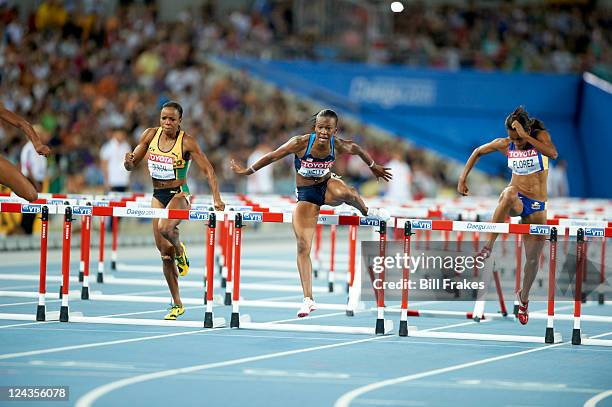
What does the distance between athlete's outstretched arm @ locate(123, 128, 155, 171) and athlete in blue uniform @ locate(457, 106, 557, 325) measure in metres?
3.42

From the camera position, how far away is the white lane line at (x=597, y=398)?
8.09m

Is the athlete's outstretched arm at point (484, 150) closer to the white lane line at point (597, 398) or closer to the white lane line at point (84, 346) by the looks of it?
the white lane line at point (84, 346)

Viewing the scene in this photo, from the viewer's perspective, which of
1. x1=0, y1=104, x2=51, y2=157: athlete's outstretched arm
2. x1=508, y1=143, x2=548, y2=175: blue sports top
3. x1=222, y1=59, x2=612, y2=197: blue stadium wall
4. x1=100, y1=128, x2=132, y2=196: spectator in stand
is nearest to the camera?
x1=0, y1=104, x2=51, y2=157: athlete's outstretched arm

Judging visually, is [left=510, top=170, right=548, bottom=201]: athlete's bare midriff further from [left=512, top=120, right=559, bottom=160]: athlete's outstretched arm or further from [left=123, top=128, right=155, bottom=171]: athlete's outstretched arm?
[left=123, top=128, right=155, bottom=171]: athlete's outstretched arm

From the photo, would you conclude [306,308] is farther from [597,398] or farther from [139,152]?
[597,398]

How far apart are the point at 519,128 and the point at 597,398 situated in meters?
4.31

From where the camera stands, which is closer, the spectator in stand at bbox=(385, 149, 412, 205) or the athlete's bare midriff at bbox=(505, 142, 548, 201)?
the athlete's bare midriff at bbox=(505, 142, 548, 201)

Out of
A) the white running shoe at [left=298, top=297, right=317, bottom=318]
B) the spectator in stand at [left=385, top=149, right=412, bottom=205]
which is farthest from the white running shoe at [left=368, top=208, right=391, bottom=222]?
the spectator in stand at [left=385, top=149, right=412, bottom=205]

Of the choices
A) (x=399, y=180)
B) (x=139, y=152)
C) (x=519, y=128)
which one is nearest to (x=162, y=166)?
(x=139, y=152)

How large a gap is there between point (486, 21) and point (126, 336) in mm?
26704

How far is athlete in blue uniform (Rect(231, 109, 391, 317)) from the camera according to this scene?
11.4 metres

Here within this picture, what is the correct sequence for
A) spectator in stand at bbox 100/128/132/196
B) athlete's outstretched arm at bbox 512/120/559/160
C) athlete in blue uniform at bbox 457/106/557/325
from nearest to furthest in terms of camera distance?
athlete's outstretched arm at bbox 512/120/559/160
athlete in blue uniform at bbox 457/106/557/325
spectator in stand at bbox 100/128/132/196

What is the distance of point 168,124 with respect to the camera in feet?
37.4

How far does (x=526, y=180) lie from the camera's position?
40.5ft
